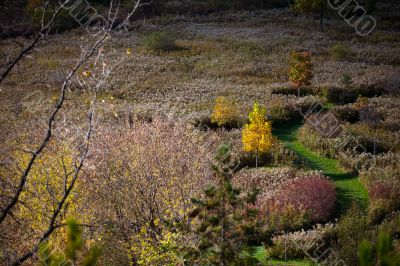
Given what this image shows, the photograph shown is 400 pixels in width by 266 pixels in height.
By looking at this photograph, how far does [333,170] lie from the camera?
24.6m

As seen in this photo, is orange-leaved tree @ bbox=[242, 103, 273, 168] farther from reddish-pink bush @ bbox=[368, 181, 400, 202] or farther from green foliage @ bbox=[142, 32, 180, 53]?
green foliage @ bbox=[142, 32, 180, 53]

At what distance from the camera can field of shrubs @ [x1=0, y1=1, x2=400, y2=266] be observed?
28.0 feet

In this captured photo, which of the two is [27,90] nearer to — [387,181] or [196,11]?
[387,181]

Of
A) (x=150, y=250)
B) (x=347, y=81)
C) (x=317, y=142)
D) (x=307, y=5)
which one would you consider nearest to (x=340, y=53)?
(x=347, y=81)

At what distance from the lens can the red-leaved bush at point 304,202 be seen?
1919 centimetres

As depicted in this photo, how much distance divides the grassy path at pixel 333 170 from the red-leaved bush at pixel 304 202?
0.68m

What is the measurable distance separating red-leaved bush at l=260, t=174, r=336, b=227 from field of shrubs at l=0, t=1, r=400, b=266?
7 cm

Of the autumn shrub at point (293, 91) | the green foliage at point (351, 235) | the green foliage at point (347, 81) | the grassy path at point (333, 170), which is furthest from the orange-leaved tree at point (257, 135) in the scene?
the green foliage at point (347, 81)

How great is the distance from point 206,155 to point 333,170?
766cm

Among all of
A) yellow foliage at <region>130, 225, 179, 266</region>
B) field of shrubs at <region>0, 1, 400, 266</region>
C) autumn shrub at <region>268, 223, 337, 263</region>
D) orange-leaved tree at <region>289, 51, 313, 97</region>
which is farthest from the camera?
orange-leaved tree at <region>289, 51, 313, 97</region>

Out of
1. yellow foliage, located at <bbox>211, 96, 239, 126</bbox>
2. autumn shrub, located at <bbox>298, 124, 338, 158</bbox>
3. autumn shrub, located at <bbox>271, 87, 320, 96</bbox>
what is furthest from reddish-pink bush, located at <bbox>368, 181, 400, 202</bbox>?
autumn shrub, located at <bbox>271, 87, 320, 96</bbox>

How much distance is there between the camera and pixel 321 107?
34.3 metres

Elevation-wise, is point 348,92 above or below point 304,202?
above

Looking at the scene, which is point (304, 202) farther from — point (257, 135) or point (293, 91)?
point (293, 91)
